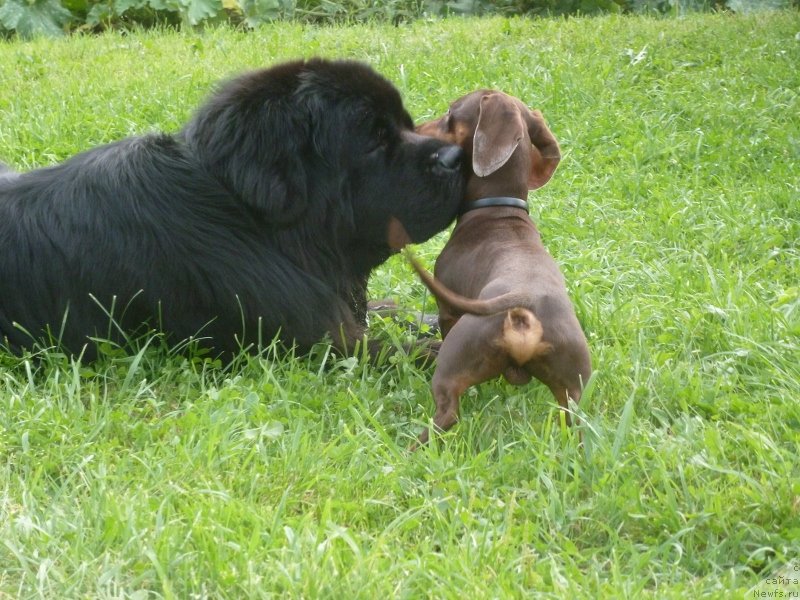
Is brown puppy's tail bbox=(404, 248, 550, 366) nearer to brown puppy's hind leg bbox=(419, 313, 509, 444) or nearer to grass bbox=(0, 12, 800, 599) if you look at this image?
brown puppy's hind leg bbox=(419, 313, 509, 444)

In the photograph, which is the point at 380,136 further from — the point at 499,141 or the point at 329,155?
the point at 499,141

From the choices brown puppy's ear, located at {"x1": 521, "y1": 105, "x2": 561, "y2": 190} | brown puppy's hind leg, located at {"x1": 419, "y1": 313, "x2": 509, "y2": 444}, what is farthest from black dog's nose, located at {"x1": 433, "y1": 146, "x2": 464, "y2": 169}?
brown puppy's hind leg, located at {"x1": 419, "y1": 313, "x2": 509, "y2": 444}

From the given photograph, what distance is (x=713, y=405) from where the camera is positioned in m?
3.07

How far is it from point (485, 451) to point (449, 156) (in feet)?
3.61

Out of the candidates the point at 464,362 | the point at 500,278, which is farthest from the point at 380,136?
the point at 464,362

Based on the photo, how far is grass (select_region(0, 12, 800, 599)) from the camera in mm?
2273

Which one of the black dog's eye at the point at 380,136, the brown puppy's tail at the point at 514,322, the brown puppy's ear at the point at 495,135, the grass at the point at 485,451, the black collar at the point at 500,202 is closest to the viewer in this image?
the grass at the point at 485,451

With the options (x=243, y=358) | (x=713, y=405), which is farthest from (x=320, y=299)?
(x=713, y=405)

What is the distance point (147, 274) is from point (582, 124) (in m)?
3.07

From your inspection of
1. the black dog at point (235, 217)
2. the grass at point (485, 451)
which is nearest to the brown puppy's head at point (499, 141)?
the black dog at point (235, 217)

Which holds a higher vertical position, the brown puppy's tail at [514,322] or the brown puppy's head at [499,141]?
the brown puppy's head at [499,141]

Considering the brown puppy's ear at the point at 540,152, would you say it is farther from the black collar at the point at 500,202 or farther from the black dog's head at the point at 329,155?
the black dog's head at the point at 329,155

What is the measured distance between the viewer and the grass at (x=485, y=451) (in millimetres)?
2273

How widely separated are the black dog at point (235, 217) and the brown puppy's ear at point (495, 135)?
0.62 feet
